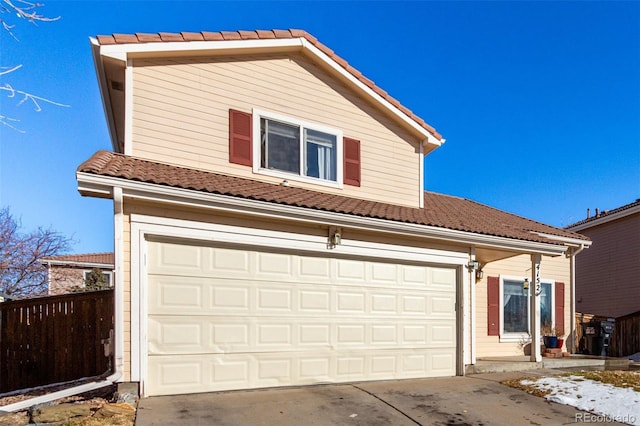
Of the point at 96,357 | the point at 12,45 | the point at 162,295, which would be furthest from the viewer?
the point at 96,357

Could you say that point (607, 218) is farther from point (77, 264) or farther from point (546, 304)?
point (77, 264)

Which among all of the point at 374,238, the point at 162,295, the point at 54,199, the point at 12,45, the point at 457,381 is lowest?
the point at 457,381

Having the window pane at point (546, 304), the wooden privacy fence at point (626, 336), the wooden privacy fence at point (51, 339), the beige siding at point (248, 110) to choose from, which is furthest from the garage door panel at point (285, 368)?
the wooden privacy fence at point (626, 336)

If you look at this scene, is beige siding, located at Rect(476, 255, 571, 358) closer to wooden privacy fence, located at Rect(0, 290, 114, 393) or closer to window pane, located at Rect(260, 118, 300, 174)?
window pane, located at Rect(260, 118, 300, 174)

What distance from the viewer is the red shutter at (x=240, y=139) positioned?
8117mm

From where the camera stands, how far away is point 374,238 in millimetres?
7977

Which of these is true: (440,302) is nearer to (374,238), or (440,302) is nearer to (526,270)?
(374,238)

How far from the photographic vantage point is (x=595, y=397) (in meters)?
6.82

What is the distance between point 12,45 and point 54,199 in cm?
914

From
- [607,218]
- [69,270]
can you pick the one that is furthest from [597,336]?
[69,270]

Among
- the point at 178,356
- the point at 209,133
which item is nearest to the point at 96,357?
the point at 178,356

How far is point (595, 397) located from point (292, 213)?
204 inches

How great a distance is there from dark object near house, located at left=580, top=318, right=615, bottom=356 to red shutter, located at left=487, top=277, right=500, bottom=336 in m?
3.44

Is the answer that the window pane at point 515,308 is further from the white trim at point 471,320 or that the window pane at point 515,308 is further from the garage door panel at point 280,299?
the garage door panel at point 280,299
